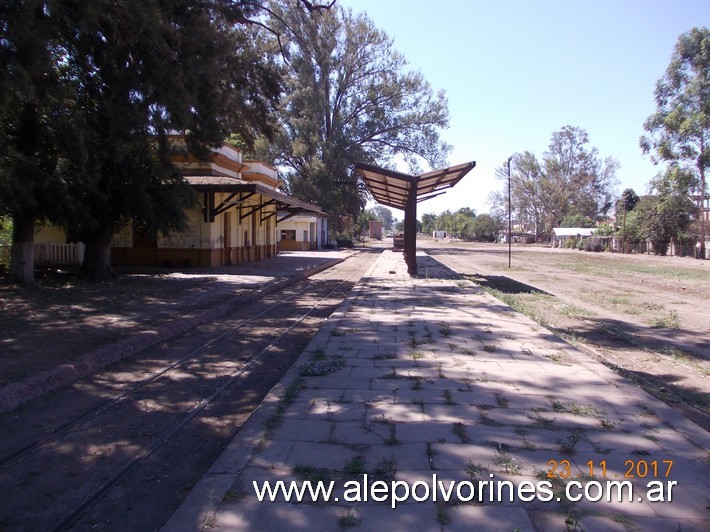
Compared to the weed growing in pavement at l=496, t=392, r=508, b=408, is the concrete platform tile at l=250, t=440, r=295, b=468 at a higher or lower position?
lower

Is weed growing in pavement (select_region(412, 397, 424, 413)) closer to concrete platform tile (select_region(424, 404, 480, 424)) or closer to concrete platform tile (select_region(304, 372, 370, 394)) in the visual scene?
concrete platform tile (select_region(424, 404, 480, 424))

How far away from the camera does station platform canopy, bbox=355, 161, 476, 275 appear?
16844mm

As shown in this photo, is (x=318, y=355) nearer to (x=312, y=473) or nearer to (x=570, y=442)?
(x=312, y=473)

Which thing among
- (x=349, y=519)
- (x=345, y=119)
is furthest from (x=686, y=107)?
(x=349, y=519)

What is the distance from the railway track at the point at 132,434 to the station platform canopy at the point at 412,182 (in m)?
9.80

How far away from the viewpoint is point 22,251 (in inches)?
553

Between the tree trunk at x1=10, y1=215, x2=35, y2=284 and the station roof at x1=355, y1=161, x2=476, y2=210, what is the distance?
9593mm

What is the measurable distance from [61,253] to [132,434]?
744 inches

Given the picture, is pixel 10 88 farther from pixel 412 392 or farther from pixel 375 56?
pixel 375 56

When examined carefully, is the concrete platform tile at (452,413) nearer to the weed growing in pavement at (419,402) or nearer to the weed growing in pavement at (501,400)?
the weed growing in pavement at (419,402)

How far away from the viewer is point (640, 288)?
19031 mm

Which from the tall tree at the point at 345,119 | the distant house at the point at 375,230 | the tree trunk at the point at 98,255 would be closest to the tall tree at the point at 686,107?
the tall tree at the point at 345,119

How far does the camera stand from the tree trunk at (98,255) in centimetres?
1608

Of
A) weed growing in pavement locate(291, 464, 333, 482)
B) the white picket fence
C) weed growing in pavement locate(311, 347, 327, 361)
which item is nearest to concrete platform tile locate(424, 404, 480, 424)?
weed growing in pavement locate(291, 464, 333, 482)
